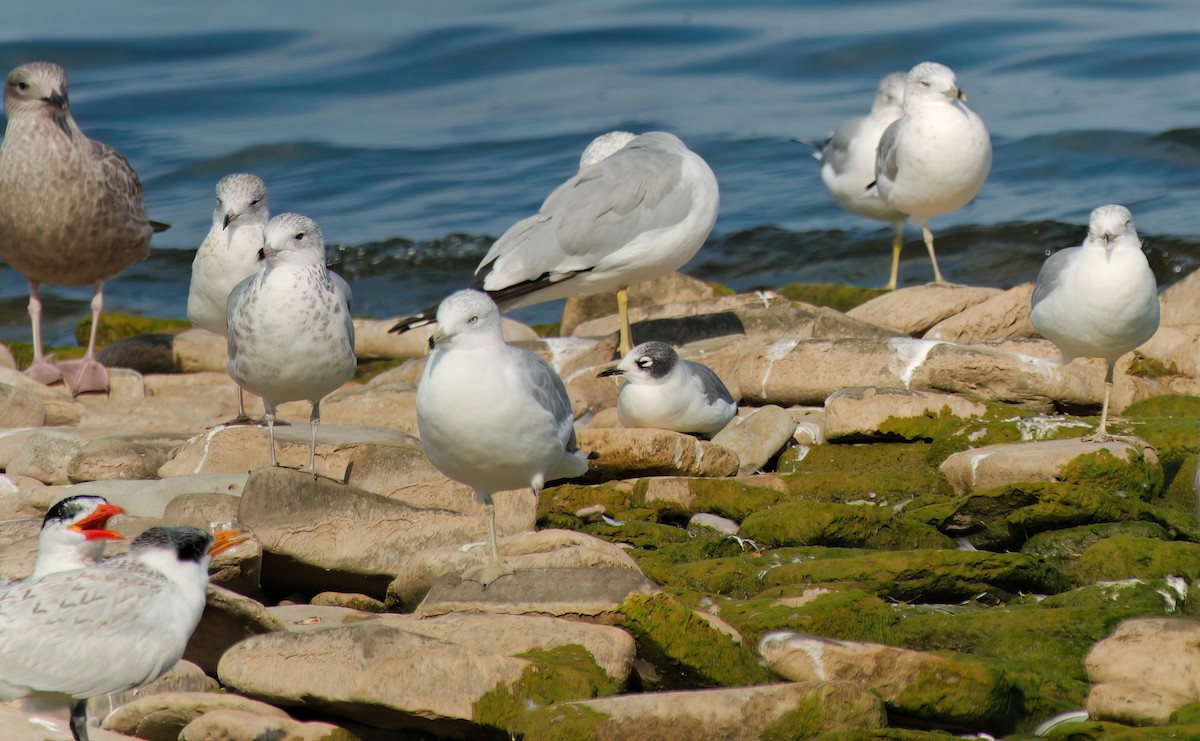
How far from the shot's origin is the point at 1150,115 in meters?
19.0

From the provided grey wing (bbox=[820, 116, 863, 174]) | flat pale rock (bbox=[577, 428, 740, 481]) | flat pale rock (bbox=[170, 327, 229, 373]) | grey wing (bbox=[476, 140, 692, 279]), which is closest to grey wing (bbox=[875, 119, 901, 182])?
grey wing (bbox=[820, 116, 863, 174])

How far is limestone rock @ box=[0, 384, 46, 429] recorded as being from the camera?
8500mm

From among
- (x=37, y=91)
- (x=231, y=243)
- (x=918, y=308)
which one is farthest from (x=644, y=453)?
(x=37, y=91)

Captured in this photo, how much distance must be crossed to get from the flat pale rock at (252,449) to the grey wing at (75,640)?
2.61 meters

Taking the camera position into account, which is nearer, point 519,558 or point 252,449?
point 519,558

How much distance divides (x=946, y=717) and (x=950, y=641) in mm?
603

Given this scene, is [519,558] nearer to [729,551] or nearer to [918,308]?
[729,551]

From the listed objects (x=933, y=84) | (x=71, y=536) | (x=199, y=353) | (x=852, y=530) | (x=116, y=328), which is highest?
(x=933, y=84)

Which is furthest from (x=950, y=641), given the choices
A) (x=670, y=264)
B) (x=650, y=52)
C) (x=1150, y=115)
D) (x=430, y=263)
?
(x=650, y=52)

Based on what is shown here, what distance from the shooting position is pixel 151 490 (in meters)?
6.62

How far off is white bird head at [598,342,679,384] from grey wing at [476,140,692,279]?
1.92m

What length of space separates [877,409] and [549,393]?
218 centimetres

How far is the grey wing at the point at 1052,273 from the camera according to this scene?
305 inches

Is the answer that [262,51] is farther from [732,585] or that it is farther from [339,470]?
[732,585]
